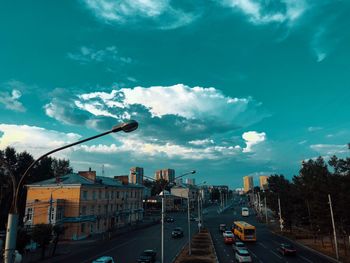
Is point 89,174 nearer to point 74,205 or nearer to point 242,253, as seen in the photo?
point 74,205

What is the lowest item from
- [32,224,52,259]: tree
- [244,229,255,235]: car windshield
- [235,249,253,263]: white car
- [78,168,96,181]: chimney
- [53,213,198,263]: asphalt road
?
[53,213,198,263]: asphalt road

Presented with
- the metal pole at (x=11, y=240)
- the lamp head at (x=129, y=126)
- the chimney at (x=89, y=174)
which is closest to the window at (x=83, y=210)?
the chimney at (x=89, y=174)

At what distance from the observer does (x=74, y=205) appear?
63125 mm

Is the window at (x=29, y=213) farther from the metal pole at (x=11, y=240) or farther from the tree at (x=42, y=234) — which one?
the metal pole at (x=11, y=240)

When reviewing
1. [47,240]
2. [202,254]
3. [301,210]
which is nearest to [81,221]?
[47,240]

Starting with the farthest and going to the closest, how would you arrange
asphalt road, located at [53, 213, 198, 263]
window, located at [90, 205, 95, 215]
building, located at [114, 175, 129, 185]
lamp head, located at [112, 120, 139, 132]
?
building, located at [114, 175, 129, 185] → window, located at [90, 205, 95, 215] → asphalt road, located at [53, 213, 198, 263] → lamp head, located at [112, 120, 139, 132]

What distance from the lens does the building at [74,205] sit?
6103 centimetres

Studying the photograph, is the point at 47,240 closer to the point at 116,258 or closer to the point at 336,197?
the point at 116,258

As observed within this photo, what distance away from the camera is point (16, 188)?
9.69m

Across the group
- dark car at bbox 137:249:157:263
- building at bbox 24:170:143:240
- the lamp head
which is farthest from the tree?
the lamp head

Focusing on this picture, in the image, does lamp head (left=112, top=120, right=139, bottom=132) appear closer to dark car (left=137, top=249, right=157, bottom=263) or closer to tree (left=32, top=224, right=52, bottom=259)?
dark car (left=137, top=249, right=157, bottom=263)

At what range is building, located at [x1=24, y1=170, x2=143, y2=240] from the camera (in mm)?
61031

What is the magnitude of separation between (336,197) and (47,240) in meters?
42.2

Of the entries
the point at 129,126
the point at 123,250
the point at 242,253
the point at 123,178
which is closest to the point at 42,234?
the point at 123,250
